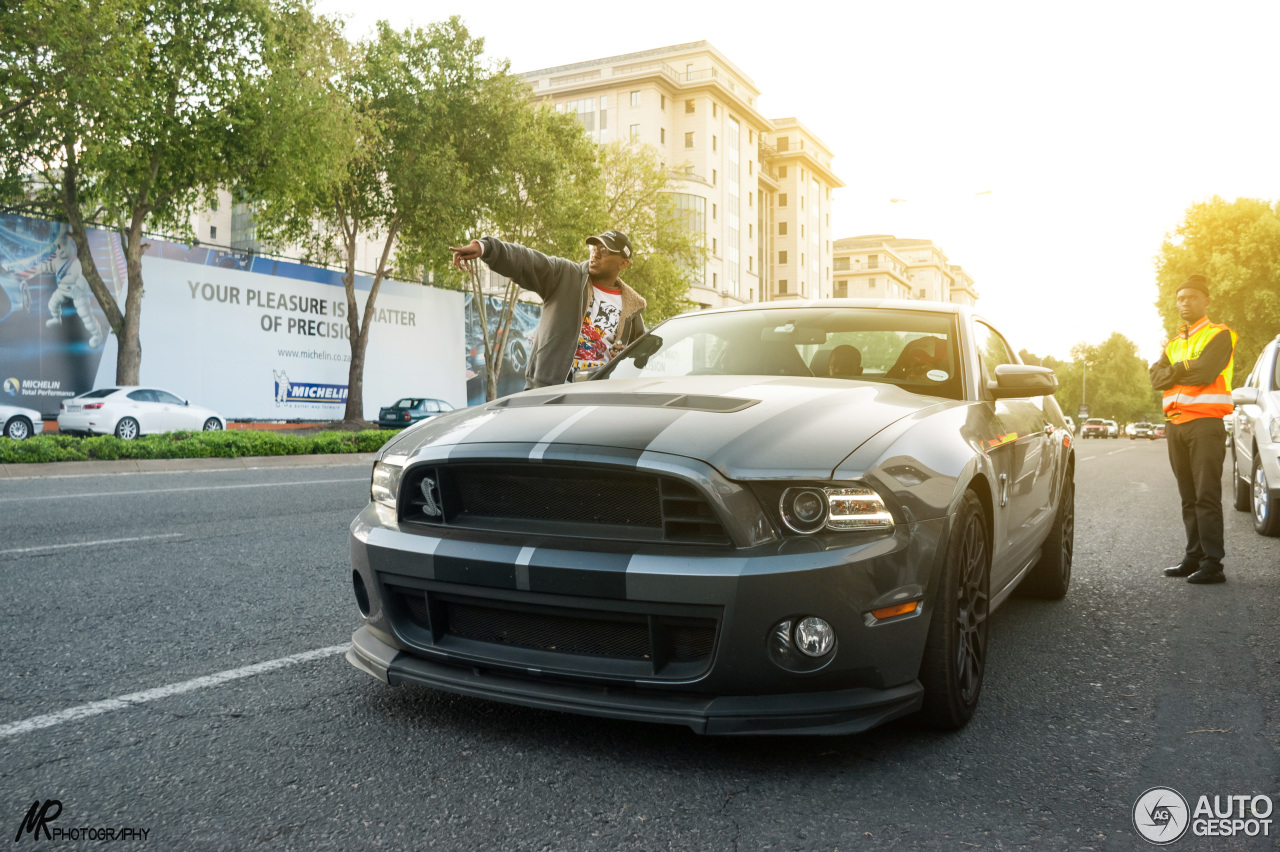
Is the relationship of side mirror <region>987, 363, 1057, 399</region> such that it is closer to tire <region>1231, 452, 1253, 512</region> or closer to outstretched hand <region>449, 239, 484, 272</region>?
outstretched hand <region>449, 239, 484, 272</region>

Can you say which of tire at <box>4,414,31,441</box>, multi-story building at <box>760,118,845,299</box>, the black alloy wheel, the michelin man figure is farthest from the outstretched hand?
multi-story building at <box>760,118,845,299</box>

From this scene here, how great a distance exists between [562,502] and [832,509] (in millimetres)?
741

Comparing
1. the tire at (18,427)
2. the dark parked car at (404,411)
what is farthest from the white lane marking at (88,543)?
the dark parked car at (404,411)

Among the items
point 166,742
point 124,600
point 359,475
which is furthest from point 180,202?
point 166,742

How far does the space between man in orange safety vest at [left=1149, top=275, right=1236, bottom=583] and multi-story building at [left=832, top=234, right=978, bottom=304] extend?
3781 inches

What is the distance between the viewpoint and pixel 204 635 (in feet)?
13.5

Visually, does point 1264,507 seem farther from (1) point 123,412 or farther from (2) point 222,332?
(2) point 222,332

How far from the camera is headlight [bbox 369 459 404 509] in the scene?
10.1 feet

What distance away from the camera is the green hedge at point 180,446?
14.1 m

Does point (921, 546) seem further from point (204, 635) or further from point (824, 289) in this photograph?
point (824, 289)

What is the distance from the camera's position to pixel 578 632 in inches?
106

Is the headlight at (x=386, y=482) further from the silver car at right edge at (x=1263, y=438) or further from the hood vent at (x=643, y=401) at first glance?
the silver car at right edge at (x=1263, y=438)

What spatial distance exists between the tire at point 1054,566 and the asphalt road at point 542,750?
0.24 m

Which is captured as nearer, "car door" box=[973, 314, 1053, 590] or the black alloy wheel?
"car door" box=[973, 314, 1053, 590]
